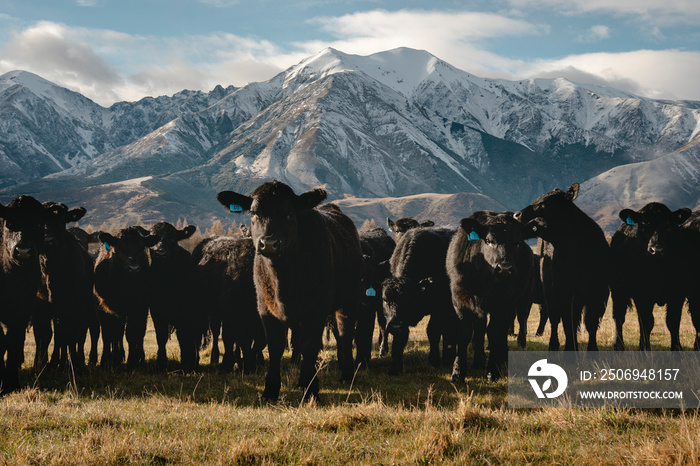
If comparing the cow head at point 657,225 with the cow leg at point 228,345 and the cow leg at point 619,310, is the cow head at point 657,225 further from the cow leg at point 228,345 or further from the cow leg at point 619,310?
the cow leg at point 228,345

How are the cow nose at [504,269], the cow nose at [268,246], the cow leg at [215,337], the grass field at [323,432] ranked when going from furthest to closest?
the cow leg at [215,337]
the cow nose at [504,269]
the cow nose at [268,246]
the grass field at [323,432]

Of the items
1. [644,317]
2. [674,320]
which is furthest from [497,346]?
[674,320]

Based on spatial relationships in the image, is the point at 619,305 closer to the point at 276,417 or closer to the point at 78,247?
the point at 276,417

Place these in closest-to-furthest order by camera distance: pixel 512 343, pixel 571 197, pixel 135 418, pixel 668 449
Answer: pixel 668 449 → pixel 135 418 → pixel 571 197 → pixel 512 343

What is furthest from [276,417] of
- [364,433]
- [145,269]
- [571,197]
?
[571,197]

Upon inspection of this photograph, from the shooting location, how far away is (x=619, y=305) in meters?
11.7

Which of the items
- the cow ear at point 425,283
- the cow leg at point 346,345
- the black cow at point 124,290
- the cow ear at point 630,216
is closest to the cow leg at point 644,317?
the cow ear at point 630,216

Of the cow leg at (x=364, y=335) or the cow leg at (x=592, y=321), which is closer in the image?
the cow leg at (x=592, y=321)

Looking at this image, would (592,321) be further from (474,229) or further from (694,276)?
(474,229)

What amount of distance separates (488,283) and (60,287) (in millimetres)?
7915

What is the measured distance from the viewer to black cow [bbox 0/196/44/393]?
8790mm

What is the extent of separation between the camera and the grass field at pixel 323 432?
204 inches

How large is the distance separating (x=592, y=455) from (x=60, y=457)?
489 centimetres

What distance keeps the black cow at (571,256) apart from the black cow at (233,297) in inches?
217
